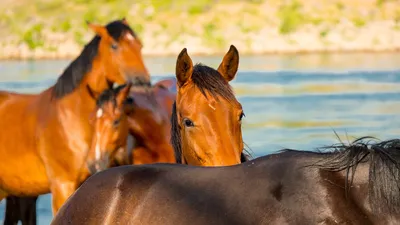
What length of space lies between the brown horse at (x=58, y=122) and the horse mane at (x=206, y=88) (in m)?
3.28

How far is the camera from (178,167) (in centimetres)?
343

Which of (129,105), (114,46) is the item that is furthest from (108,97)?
(114,46)

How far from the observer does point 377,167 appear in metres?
3.03

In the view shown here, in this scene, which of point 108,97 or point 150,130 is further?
point 150,130

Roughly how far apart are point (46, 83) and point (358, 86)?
820 cm

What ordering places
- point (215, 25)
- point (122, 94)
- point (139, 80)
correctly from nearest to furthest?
point (122, 94) → point (139, 80) → point (215, 25)

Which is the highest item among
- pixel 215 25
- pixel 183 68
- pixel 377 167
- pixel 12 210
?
pixel 183 68

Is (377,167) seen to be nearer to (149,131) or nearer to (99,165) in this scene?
(99,165)

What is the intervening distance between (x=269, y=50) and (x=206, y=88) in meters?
38.1

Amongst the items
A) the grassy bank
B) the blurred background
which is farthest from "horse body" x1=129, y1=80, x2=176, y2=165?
the grassy bank

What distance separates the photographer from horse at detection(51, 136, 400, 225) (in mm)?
3018

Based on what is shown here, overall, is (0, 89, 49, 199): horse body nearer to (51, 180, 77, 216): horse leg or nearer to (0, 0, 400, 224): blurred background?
(51, 180, 77, 216): horse leg

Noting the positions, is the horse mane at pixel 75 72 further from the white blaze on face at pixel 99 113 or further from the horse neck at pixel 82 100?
the white blaze on face at pixel 99 113

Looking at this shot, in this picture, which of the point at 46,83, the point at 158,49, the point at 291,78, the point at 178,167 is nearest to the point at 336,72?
the point at 291,78
